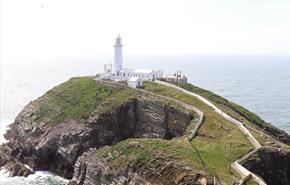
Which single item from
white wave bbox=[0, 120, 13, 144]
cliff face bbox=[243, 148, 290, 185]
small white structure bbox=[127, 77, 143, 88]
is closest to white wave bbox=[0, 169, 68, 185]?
white wave bbox=[0, 120, 13, 144]

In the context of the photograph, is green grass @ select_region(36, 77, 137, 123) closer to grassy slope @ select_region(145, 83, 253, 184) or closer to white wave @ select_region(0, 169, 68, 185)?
white wave @ select_region(0, 169, 68, 185)

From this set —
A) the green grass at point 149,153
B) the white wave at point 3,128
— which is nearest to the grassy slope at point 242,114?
the green grass at point 149,153

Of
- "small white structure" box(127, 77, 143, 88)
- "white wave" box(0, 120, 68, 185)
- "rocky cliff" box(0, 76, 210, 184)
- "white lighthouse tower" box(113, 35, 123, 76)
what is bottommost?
"white wave" box(0, 120, 68, 185)

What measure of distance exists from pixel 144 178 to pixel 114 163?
7.00 m

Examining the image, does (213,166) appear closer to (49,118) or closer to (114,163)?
(114,163)

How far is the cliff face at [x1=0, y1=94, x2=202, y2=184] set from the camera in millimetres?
74750

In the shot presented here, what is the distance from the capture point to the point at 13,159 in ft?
267

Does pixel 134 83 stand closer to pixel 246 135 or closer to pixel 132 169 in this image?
pixel 246 135

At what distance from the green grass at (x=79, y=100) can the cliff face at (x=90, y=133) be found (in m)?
2.23

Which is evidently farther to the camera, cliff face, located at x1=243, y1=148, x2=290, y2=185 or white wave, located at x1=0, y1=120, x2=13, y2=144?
white wave, located at x1=0, y1=120, x2=13, y2=144

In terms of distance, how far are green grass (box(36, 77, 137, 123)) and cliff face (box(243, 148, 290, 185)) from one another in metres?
33.8

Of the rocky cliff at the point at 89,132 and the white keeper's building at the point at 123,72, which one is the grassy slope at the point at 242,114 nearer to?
the rocky cliff at the point at 89,132

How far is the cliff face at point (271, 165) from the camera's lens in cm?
5359

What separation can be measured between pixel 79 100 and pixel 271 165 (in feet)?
152
